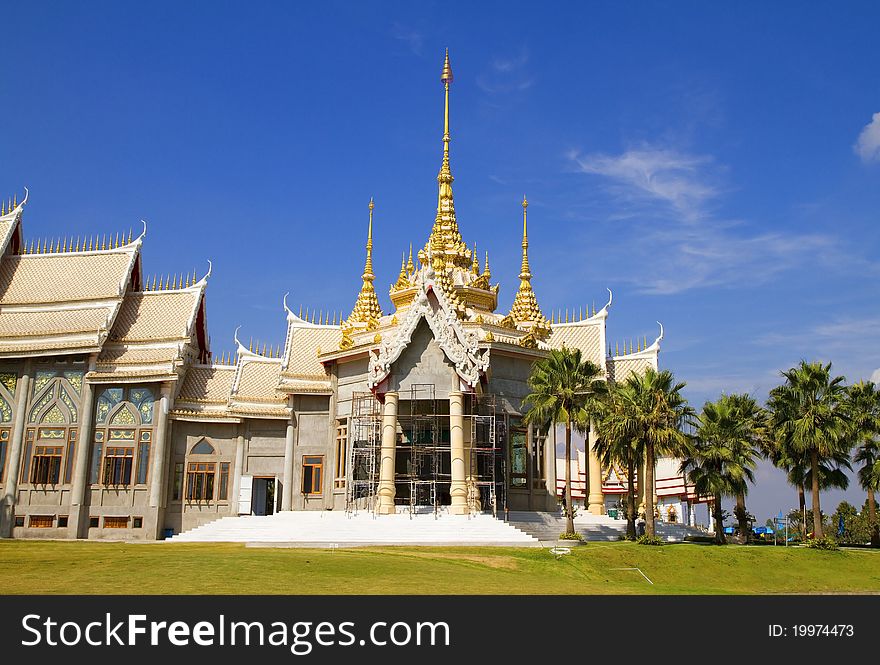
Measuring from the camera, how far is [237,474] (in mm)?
50031

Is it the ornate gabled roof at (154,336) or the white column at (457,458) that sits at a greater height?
the ornate gabled roof at (154,336)

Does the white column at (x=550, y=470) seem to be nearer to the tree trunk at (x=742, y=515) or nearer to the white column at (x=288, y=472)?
the tree trunk at (x=742, y=515)

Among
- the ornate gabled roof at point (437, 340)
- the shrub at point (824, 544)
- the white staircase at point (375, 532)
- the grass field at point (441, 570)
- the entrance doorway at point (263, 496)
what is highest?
the ornate gabled roof at point (437, 340)

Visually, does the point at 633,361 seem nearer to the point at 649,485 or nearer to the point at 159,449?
the point at 649,485

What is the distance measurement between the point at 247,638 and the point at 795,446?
102 ft

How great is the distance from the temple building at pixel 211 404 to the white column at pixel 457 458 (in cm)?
329

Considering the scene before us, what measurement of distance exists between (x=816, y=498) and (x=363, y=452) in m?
19.3

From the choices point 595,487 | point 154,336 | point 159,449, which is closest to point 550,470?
point 595,487

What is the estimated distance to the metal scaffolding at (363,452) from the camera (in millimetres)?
41594

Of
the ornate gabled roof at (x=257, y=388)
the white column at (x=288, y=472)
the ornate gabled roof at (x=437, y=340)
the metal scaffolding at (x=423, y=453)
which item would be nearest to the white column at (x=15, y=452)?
the ornate gabled roof at (x=257, y=388)

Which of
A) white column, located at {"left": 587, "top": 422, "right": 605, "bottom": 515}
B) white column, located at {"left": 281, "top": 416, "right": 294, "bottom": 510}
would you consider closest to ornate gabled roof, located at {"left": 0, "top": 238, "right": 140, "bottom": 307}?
white column, located at {"left": 281, "top": 416, "right": 294, "bottom": 510}

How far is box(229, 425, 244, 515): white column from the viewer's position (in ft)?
163

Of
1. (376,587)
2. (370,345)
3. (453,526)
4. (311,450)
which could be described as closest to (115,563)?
(376,587)

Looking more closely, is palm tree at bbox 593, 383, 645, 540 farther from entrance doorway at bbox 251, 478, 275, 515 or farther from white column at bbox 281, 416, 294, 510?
entrance doorway at bbox 251, 478, 275, 515
